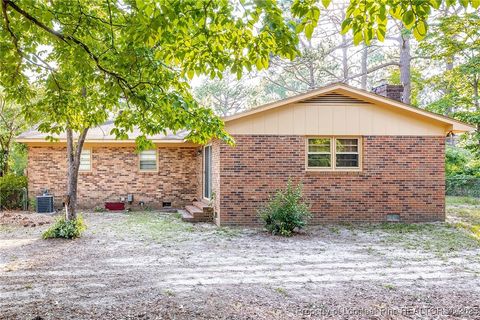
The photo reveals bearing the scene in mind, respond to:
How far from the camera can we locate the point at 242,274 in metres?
6.59

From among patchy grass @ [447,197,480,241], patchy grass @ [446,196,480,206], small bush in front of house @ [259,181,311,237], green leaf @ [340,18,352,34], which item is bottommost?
patchy grass @ [447,197,480,241]

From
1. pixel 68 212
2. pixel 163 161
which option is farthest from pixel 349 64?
pixel 68 212

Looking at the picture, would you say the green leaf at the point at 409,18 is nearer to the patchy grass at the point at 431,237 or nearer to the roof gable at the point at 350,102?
the patchy grass at the point at 431,237

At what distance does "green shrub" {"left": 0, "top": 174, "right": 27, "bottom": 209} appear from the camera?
16312mm

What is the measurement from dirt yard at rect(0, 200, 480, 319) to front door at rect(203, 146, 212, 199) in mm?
3219

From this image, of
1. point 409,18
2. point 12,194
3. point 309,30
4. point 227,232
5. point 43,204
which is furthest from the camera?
point 12,194

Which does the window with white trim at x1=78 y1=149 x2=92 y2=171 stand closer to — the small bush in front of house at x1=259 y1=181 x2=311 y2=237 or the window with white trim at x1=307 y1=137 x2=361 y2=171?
the small bush in front of house at x1=259 y1=181 x2=311 y2=237

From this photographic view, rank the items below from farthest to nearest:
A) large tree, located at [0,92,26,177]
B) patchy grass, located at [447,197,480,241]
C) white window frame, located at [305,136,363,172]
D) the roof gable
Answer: large tree, located at [0,92,26,177]
white window frame, located at [305,136,363,172]
the roof gable
patchy grass, located at [447,197,480,241]

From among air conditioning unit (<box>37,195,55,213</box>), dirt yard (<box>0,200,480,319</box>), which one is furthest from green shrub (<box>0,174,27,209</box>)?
dirt yard (<box>0,200,480,319</box>)

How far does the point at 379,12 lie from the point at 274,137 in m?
8.83

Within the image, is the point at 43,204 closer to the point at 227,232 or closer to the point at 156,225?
the point at 156,225

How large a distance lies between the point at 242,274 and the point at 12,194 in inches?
525

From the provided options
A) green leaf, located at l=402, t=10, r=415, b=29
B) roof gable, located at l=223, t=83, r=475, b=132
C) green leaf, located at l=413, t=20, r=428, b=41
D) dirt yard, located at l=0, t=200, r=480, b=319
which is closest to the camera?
green leaf, located at l=402, t=10, r=415, b=29

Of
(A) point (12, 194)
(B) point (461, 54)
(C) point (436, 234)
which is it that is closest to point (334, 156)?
(C) point (436, 234)
